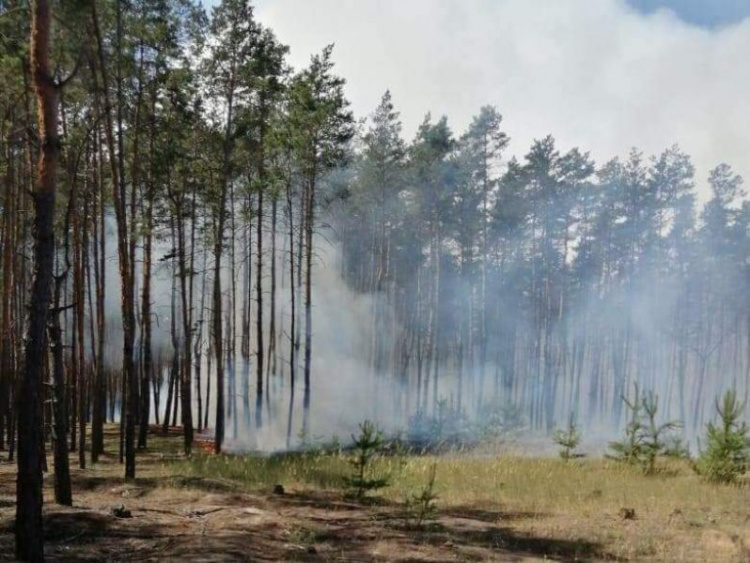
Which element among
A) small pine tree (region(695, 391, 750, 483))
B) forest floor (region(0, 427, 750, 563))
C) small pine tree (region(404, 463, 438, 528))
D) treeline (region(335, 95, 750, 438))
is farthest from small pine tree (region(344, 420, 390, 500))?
treeline (region(335, 95, 750, 438))

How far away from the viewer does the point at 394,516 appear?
34.7ft

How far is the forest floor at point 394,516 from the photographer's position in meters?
8.09

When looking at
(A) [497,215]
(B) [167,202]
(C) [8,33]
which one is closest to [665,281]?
(A) [497,215]

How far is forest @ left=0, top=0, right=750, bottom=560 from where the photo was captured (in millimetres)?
17734

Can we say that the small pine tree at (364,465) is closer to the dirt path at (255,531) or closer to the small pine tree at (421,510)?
the dirt path at (255,531)

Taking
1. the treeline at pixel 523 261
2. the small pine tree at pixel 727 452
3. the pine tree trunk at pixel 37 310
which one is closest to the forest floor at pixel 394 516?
the small pine tree at pixel 727 452

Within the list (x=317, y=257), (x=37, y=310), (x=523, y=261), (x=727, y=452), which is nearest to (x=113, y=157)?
(x=37, y=310)

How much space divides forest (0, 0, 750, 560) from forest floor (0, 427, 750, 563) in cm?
290

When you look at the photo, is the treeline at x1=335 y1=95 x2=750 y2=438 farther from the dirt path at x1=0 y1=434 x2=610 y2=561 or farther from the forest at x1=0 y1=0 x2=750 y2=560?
the dirt path at x1=0 y1=434 x2=610 y2=561

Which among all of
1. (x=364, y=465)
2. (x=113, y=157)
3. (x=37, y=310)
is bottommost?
(x=364, y=465)

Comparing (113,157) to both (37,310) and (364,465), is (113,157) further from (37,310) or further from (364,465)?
(364,465)

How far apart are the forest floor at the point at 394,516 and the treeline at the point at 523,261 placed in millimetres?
20737

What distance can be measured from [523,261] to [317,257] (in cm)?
1432

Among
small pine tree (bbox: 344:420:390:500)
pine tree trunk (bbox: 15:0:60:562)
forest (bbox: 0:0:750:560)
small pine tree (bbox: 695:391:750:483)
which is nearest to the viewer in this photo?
pine tree trunk (bbox: 15:0:60:562)
